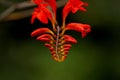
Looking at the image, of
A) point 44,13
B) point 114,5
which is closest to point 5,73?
point 114,5

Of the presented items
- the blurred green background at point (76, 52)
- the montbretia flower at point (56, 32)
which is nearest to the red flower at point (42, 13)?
the montbretia flower at point (56, 32)

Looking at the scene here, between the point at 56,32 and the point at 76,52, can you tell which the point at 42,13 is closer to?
the point at 56,32

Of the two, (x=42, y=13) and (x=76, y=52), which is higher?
(x=42, y=13)

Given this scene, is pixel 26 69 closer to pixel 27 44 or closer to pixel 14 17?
pixel 27 44

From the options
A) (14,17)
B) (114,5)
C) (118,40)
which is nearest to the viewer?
(14,17)

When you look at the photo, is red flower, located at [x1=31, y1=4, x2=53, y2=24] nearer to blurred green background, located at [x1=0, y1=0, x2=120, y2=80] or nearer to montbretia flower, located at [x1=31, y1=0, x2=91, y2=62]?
montbretia flower, located at [x1=31, y1=0, x2=91, y2=62]

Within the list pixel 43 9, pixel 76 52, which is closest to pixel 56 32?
pixel 43 9

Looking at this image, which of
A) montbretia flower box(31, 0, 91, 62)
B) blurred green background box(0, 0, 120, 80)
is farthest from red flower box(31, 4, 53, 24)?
blurred green background box(0, 0, 120, 80)

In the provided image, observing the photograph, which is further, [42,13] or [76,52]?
[76,52]
